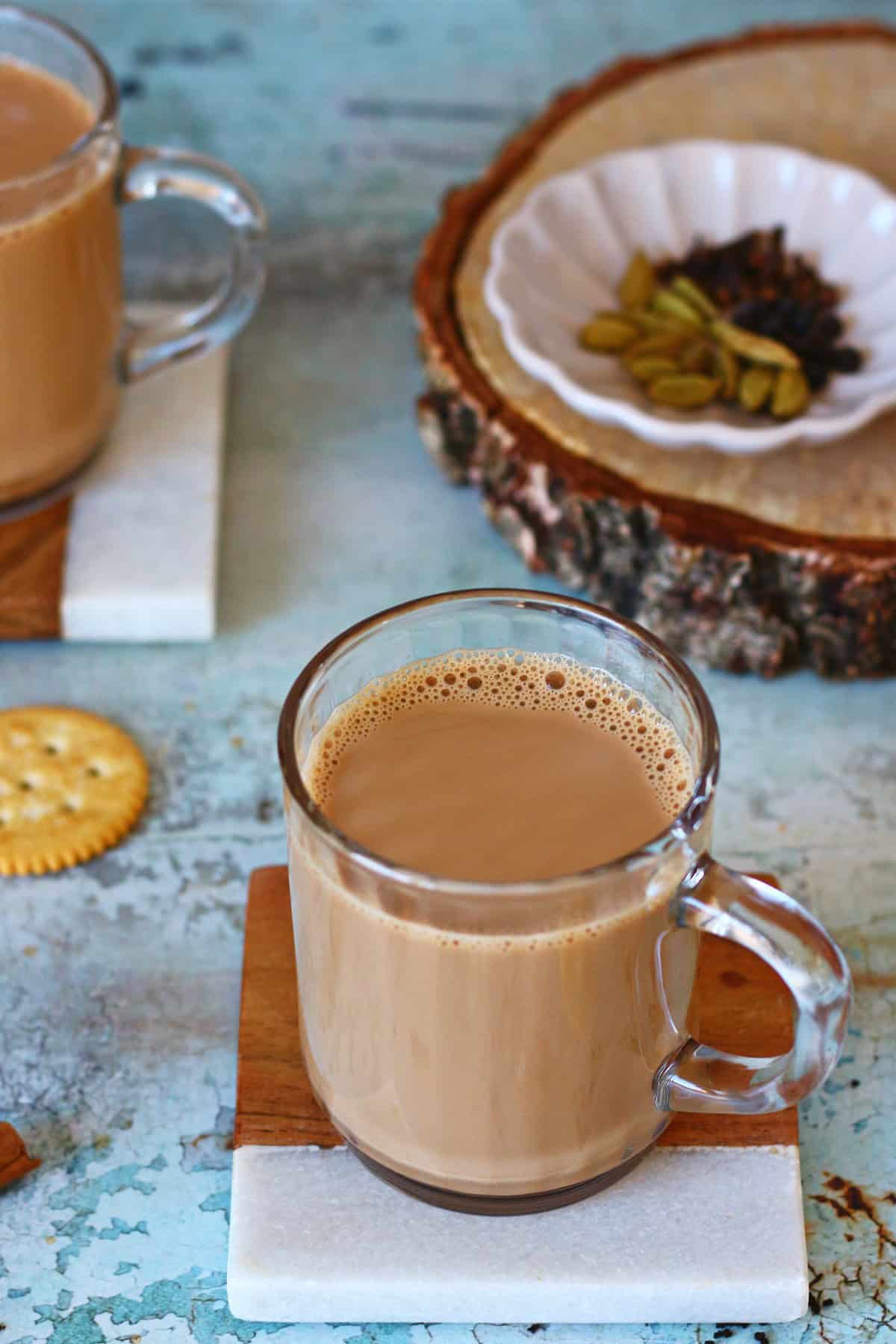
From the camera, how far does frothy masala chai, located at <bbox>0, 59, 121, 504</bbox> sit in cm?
107

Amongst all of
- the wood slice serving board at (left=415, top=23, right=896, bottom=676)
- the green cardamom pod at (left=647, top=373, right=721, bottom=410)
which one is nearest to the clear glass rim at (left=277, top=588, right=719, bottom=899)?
the wood slice serving board at (left=415, top=23, right=896, bottom=676)

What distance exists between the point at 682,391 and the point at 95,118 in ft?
1.51

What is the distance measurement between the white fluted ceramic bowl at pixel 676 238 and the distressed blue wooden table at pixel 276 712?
0.52ft

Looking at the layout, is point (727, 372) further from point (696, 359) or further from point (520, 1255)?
point (520, 1255)

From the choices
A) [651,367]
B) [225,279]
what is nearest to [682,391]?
[651,367]

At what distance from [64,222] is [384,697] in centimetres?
47

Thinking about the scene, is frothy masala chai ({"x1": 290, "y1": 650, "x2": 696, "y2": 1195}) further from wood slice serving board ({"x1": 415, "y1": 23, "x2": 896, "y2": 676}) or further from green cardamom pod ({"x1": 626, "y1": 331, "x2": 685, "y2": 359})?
green cardamom pod ({"x1": 626, "y1": 331, "x2": 685, "y2": 359})

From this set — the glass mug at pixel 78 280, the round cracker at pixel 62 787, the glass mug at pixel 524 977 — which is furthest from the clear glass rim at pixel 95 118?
the glass mug at pixel 524 977

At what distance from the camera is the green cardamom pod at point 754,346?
46.9 inches

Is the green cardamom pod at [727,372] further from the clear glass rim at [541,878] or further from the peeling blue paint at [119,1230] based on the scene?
the peeling blue paint at [119,1230]

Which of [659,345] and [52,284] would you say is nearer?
[52,284]

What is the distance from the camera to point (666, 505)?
3.61 feet

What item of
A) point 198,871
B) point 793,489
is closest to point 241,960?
point 198,871

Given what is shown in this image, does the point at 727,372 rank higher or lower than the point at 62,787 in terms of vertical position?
higher
